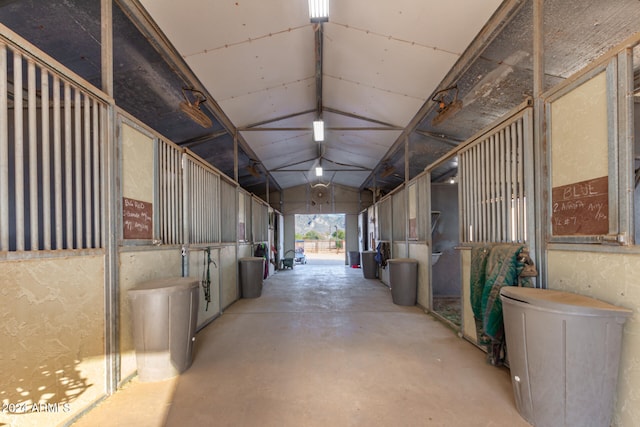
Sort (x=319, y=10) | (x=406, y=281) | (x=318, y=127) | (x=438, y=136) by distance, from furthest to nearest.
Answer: (x=438, y=136), (x=318, y=127), (x=406, y=281), (x=319, y=10)

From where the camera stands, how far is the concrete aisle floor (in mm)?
1942

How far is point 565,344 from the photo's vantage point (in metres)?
1.57

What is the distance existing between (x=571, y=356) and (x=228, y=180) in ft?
16.1

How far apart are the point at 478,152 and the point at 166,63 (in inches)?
138

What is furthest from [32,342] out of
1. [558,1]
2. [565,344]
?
[558,1]

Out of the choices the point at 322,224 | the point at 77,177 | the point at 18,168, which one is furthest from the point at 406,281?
the point at 322,224

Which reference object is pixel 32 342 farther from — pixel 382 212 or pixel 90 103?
pixel 382 212

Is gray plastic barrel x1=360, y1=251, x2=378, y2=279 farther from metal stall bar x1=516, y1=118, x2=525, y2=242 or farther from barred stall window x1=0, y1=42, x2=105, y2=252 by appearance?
barred stall window x1=0, y1=42, x2=105, y2=252

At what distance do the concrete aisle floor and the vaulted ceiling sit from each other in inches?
103

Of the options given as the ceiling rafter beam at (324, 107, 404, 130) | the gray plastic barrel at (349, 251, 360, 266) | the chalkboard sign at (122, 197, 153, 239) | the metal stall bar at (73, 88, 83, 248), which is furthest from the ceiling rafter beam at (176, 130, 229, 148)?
the gray plastic barrel at (349, 251, 360, 266)

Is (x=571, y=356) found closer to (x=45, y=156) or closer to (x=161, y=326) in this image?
(x=161, y=326)

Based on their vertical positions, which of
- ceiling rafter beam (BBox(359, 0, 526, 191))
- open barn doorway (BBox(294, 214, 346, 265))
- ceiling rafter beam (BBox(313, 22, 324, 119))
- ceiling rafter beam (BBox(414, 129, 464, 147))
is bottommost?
open barn doorway (BBox(294, 214, 346, 265))

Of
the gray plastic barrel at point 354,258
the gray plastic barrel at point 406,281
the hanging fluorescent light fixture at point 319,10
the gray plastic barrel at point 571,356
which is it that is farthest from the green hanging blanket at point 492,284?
the gray plastic barrel at point 354,258

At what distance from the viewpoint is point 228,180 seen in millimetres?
5355
